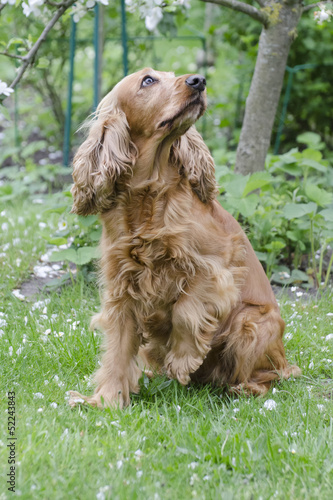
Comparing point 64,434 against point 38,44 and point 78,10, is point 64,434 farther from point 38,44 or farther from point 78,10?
point 78,10

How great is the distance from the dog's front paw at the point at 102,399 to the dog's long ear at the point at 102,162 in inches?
32.4

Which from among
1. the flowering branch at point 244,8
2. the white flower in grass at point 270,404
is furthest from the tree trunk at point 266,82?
the white flower in grass at point 270,404

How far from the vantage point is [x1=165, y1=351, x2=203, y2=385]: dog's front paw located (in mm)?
2650

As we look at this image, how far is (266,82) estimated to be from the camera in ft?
14.4

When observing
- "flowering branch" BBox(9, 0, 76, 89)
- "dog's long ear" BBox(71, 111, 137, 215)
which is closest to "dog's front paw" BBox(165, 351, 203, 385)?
"dog's long ear" BBox(71, 111, 137, 215)

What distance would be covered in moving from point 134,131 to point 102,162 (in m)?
0.23

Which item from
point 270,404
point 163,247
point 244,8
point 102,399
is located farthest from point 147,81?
point 244,8

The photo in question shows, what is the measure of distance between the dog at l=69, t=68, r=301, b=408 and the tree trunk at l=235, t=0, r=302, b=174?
176 cm

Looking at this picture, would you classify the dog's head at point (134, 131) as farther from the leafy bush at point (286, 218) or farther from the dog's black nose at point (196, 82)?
the leafy bush at point (286, 218)

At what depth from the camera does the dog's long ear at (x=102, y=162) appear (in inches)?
103

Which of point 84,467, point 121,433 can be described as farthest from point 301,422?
point 84,467

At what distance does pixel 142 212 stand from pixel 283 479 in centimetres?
125

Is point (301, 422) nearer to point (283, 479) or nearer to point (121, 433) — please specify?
point (283, 479)

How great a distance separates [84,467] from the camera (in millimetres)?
1950
